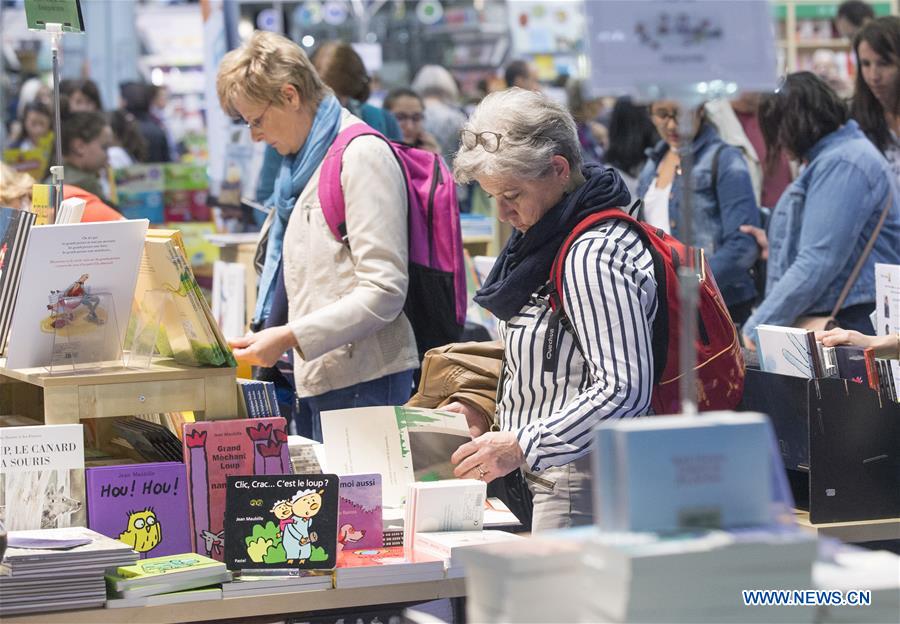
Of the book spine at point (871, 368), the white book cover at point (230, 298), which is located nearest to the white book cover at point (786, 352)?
the book spine at point (871, 368)

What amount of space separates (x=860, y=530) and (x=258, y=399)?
1.30 meters

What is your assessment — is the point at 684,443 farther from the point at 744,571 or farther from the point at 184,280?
the point at 184,280

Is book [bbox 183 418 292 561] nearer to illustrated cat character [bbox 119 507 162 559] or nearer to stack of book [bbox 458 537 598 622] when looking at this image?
illustrated cat character [bbox 119 507 162 559]

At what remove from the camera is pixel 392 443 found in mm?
2689

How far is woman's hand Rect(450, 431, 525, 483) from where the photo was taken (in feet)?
8.04

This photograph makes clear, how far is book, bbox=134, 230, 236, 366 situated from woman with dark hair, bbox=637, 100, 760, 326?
2393 millimetres

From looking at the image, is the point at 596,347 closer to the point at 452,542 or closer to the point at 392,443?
the point at 452,542

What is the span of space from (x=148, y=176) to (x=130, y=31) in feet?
24.6

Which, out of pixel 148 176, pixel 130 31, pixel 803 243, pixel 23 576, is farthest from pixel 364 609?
pixel 130 31

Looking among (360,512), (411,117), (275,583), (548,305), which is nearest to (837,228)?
(548,305)

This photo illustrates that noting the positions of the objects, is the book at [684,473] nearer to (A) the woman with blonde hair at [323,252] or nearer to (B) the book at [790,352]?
(B) the book at [790,352]

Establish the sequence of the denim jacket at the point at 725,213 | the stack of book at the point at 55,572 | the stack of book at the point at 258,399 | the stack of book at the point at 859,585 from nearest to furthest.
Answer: the stack of book at the point at 859,585 → the stack of book at the point at 55,572 → the stack of book at the point at 258,399 → the denim jacket at the point at 725,213

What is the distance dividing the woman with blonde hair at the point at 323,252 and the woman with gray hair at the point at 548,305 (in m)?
0.60

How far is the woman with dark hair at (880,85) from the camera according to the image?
4438 mm
